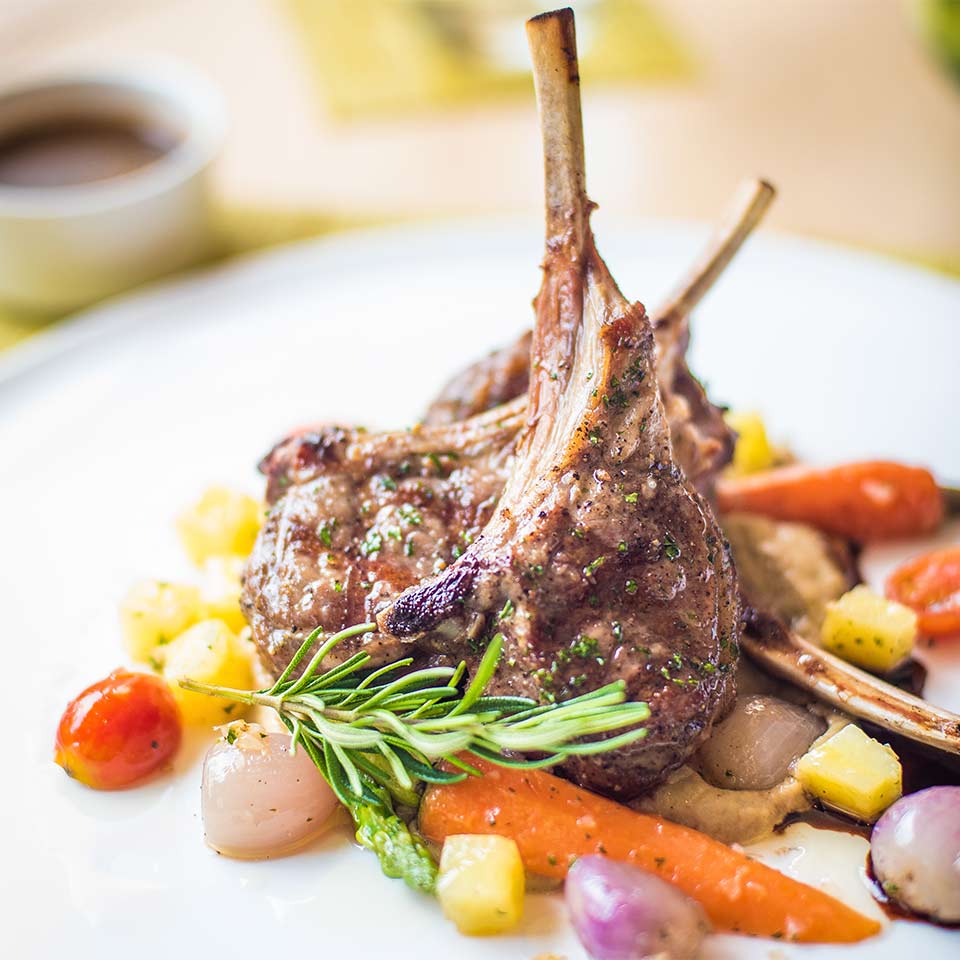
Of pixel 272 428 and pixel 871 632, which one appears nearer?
pixel 871 632

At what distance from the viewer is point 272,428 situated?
371 centimetres

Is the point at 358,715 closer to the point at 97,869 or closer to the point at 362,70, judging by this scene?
the point at 97,869

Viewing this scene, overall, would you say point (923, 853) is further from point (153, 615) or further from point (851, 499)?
point (153, 615)

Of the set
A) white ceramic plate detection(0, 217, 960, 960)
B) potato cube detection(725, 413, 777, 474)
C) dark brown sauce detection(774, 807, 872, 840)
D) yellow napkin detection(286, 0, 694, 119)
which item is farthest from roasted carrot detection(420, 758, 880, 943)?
yellow napkin detection(286, 0, 694, 119)

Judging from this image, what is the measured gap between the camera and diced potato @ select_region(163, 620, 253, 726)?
264 cm

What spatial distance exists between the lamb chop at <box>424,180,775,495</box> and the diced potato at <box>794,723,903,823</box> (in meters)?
0.74

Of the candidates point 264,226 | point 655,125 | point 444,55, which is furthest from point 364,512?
point 444,55

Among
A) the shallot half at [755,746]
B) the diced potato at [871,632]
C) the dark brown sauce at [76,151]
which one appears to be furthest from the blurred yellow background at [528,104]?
the shallot half at [755,746]

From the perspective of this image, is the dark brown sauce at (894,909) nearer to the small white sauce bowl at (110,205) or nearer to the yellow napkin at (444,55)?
the small white sauce bowl at (110,205)

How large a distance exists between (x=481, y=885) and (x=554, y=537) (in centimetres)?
69

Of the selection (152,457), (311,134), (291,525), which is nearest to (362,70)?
(311,134)

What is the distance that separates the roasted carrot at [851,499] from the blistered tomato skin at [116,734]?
→ 165cm

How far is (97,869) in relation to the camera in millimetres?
2342

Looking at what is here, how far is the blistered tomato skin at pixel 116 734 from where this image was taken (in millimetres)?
2473
